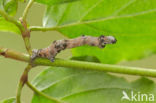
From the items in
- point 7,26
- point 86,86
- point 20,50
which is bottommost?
point 20,50

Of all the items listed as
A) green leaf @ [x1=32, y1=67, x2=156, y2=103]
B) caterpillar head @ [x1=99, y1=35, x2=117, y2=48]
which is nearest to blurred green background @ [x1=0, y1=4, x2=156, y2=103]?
green leaf @ [x1=32, y1=67, x2=156, y2=103]

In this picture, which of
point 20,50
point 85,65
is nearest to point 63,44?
point 85,65

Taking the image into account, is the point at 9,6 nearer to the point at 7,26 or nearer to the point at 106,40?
the point at 7,26

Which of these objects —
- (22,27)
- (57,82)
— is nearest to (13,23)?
(22,27)

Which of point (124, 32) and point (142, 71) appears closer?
point (142, 71)

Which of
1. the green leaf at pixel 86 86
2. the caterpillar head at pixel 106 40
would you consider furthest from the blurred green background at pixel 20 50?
the caterpillar head at pixel 106 40

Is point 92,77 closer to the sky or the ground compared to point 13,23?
closer to the ground

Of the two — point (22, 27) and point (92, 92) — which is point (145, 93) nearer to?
point (92, 92)
